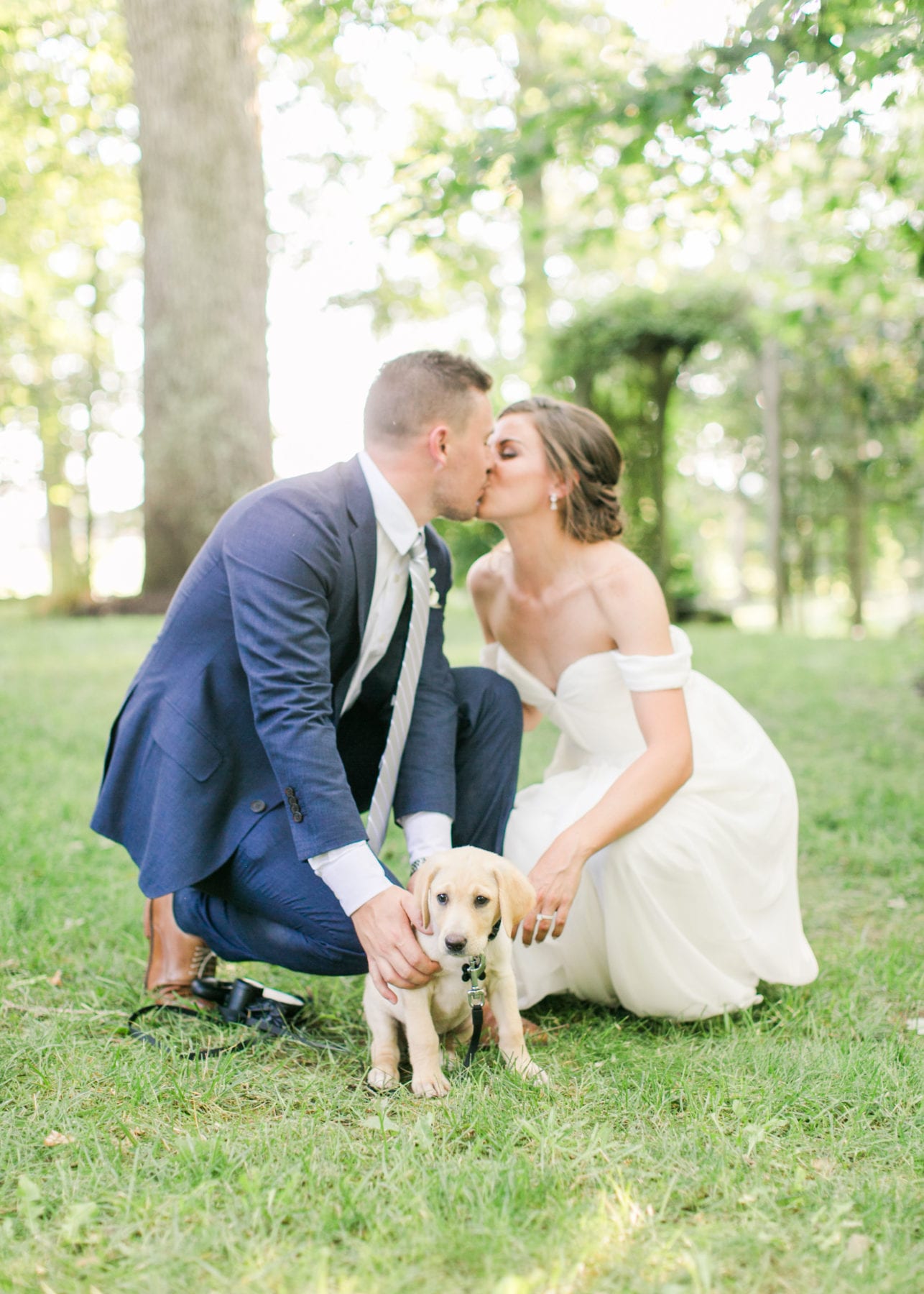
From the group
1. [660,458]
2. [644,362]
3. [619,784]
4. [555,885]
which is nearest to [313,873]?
[555,885]

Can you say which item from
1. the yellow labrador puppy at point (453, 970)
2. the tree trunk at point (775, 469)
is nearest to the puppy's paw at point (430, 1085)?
the yellow labrador puppy at point (453, 970)

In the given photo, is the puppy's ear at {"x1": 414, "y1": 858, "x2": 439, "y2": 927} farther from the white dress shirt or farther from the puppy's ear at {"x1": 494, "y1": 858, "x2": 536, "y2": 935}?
the white dress shirt

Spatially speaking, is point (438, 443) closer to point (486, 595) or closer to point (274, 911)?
point (486, 595)

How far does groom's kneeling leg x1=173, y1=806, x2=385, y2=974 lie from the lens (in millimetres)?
2730

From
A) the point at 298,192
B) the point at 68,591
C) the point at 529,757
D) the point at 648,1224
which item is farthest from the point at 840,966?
the point at 298,192

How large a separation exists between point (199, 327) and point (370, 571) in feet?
20.4

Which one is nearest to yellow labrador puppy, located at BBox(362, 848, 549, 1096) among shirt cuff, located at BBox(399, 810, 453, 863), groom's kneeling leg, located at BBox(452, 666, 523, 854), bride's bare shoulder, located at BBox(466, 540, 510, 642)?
shirt cuff, located at BBox(399, 810, 453, 863)

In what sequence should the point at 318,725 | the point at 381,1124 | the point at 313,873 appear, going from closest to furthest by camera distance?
the point at 381,1124
the point at 318,725
the point at 313,873

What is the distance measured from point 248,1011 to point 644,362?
10992mm

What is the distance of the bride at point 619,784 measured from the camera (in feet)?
9.95

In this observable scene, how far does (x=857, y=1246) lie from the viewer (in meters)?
1.85

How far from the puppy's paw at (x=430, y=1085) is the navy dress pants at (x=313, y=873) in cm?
36

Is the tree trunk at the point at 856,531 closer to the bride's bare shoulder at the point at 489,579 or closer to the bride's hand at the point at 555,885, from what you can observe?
the bride's bare shoulder at the point at 489,579

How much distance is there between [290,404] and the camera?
69.4 ft
